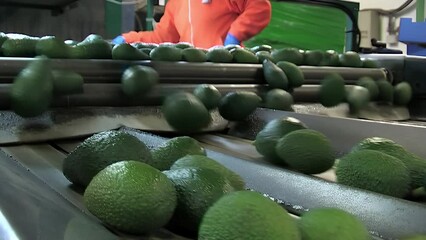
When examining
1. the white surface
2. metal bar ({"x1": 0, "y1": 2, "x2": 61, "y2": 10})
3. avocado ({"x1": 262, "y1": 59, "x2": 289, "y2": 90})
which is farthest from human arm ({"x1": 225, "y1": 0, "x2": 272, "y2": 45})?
the white surface

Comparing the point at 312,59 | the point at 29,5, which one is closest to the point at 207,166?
the point at 312,59

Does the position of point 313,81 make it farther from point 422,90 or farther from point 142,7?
point 142,7

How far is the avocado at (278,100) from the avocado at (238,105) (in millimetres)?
126

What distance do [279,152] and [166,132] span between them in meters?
0.51

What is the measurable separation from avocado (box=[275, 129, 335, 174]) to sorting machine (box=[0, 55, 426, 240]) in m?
0.04

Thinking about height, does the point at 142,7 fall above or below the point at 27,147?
above

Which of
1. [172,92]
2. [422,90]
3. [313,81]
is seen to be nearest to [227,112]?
[172,92]

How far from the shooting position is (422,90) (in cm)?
236

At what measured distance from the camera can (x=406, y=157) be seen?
94cm

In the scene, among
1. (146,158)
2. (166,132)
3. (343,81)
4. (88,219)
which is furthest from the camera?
(343,81)

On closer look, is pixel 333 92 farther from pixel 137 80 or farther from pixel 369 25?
pixel 369 25

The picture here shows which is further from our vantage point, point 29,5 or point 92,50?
point 29,5

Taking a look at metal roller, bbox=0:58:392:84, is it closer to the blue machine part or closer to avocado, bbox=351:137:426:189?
avocado, bbox=351:137:426:189

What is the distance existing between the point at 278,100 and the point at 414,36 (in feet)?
10.5
